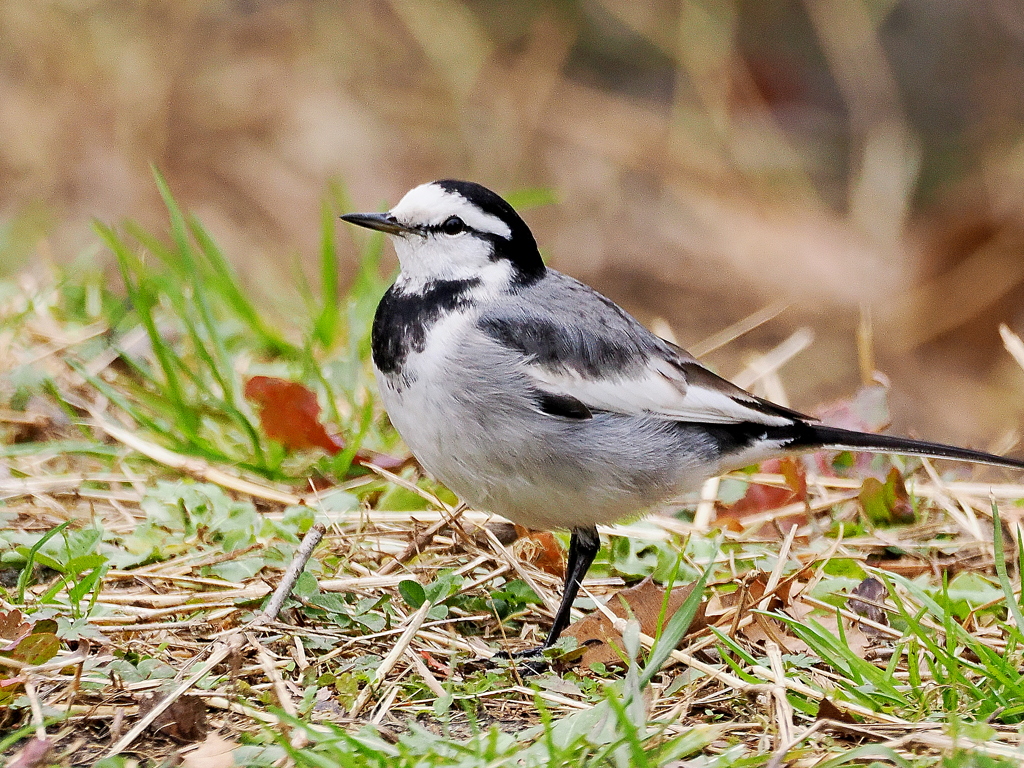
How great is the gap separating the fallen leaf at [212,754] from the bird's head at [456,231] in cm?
161

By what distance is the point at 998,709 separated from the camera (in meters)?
2.66

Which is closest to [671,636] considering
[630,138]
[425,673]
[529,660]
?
[529,660]

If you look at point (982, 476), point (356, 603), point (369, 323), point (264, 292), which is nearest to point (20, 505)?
point (356, 603)

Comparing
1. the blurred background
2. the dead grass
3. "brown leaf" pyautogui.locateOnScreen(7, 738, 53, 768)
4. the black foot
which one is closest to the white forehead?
the dead grass

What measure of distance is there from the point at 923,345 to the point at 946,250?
917 millimetres

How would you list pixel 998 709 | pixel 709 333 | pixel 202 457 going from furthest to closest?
pixel 709 333, pixel 202 457, pixel 998 709

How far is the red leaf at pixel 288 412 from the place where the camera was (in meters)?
4.36

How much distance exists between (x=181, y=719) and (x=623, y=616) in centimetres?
133

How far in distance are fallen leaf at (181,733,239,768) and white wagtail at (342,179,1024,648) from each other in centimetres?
102

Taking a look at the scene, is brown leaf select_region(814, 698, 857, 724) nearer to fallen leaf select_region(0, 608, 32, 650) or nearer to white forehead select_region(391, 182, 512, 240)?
white forehead select_region(391, 182, 512, 240)

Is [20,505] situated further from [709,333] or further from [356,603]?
[709,333]

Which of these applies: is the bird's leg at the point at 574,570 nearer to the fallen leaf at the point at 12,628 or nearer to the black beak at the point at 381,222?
the black beak at the point at 381,222

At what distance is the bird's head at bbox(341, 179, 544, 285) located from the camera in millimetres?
3703

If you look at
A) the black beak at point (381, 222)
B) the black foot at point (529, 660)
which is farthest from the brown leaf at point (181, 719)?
the black beak at point (381, 222)
